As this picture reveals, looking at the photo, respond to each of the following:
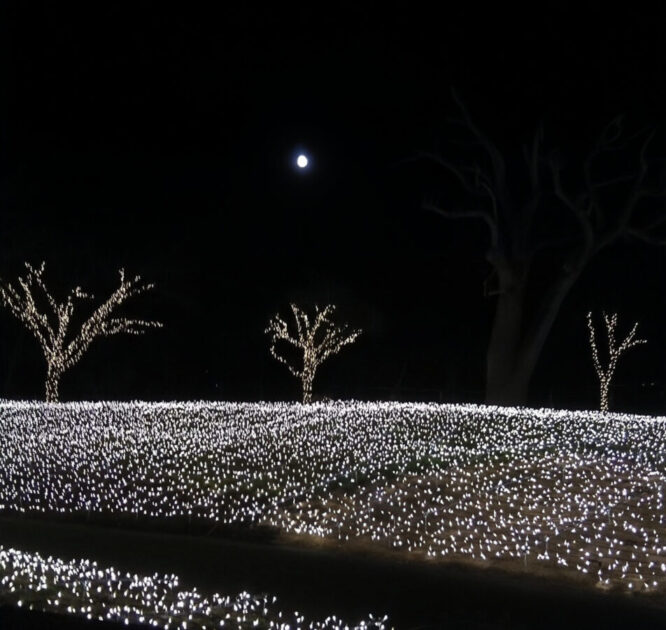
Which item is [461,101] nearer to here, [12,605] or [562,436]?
[562,436]

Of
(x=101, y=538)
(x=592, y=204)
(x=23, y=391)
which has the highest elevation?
(x=592, y=204)

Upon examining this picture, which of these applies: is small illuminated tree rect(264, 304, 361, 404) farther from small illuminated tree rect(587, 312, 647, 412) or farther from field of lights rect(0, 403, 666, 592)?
field of lights rect(0, 403, 666, 592)

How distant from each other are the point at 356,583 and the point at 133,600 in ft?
6.55

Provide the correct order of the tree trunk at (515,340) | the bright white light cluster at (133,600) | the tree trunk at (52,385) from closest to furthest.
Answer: the bright white light cluster at (133,600)
the tree trunk at (515,340)
the tree trunk at (52,385)

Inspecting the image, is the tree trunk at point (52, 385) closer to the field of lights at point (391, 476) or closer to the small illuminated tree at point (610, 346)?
the field of lights at point (391, 476)

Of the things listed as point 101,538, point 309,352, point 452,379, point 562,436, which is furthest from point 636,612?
point 452,379

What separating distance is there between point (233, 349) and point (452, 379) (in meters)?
8.47

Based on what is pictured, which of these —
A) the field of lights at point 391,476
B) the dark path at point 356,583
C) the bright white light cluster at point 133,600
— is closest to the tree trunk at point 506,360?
the field of lights at point 391,476

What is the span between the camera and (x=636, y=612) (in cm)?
786

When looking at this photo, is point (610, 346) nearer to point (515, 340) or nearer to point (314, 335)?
point (314, 335)

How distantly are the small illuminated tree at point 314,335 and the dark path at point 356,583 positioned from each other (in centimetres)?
1964

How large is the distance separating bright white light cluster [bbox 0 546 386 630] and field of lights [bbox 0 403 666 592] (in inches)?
108

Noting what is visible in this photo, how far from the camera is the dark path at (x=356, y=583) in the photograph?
766 cm

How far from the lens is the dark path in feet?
25.1
